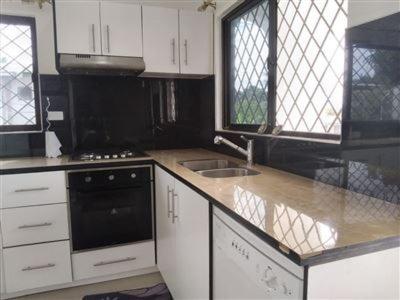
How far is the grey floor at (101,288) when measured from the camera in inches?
84.7

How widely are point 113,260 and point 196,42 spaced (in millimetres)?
1887

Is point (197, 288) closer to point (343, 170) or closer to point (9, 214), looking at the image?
point (343, 170)

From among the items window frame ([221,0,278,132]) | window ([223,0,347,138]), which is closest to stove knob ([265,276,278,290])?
window ([223,0,347,138])

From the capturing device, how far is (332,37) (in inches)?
59.9

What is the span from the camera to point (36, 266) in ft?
6.99

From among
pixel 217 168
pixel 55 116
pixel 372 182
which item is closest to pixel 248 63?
pixel 217 168

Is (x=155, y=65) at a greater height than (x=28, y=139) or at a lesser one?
greater

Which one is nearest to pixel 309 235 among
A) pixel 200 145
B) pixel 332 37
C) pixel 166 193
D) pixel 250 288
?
pixel 250 288

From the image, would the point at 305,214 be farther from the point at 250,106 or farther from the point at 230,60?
the point at 230,60

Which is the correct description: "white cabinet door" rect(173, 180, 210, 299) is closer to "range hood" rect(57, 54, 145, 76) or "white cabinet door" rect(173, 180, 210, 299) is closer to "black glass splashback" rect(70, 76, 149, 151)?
"range hood" rect(57, 54, 145, 76)

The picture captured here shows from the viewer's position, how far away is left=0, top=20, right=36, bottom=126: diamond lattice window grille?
2445 millimetres

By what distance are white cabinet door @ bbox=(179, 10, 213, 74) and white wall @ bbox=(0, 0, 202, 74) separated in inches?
5.2

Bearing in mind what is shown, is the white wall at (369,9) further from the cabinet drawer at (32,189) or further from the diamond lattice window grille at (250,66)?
the cabinet drawer at (32,189)

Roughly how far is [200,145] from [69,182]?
4.29ft
